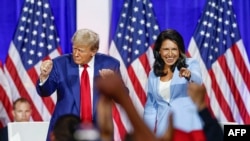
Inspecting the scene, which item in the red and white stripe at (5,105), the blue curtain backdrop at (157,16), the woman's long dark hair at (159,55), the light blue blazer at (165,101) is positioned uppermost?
the blue curtain backdrop at (157,16)

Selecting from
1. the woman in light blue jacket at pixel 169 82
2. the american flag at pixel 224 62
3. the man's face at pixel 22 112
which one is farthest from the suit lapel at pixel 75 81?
the american flag at pixel 224 62

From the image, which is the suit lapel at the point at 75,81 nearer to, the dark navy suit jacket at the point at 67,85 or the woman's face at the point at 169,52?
the dark navy suit jacket at the point at 67,85

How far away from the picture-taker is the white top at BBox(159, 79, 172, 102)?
4371mm

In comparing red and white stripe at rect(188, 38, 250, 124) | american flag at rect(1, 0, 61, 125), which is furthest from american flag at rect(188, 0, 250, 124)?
american flag at rect(1, 0, 61, 125)

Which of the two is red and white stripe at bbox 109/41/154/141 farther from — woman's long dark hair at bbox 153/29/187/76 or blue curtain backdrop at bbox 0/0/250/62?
woman's long dark hair at bbox 153/29/187/76

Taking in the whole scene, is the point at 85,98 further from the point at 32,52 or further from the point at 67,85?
the point at 32,52

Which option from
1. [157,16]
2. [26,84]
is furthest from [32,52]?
[157,16]

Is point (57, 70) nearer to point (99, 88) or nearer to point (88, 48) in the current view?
point (88, 48)

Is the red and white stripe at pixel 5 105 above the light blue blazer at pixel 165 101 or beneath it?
beneath

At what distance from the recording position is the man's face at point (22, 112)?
616 centimetres

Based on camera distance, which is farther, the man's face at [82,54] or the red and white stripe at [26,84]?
the red and white stripe at [26,84]

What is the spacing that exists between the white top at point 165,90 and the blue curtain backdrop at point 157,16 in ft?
8.48

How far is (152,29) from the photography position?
274 inches

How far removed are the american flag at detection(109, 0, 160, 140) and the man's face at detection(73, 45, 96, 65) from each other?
2517 millimetres
